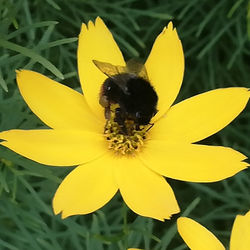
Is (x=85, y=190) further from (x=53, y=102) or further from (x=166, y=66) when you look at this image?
(x=166, y=66)

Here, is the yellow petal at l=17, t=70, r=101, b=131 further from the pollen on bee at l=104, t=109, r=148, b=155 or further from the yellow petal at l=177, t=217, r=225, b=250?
the yellow petal at l=177, t=217, r=225, b=250

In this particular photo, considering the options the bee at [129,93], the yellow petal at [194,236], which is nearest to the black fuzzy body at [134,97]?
the bee at [129,93]

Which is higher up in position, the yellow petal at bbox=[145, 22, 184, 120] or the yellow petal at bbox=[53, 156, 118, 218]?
the yellow petal at bbox=[145, 22, 184, 120]

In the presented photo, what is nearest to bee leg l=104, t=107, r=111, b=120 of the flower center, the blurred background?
the flower center

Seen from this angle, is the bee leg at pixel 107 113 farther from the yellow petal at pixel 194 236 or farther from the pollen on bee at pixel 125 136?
the yellow petal at pixel 194 236

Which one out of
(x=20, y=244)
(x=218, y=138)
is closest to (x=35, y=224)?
(x=20, y=244)
